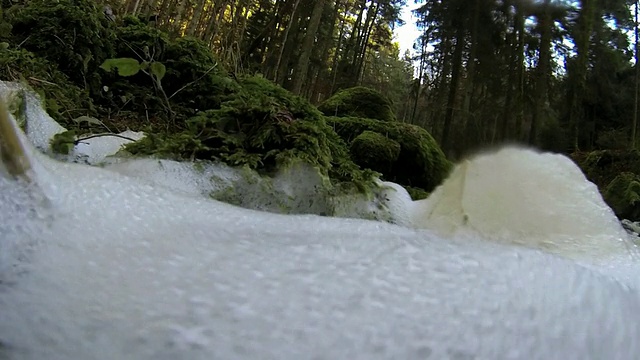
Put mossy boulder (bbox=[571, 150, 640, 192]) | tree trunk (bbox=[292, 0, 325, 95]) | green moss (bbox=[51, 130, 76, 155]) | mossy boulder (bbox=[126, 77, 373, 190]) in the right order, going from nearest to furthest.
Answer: green moss (bbox=[51, 130, 76, 155]) → mossy boulder (bbox=[126, 77, 373, 190]) → tree trunk (bbox=[292, 0, 325, 95]) → mossy boulder (bbox=[571, 150, 640, 192])

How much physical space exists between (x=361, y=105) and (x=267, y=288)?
4306 mm

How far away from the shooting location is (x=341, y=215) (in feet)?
5.50

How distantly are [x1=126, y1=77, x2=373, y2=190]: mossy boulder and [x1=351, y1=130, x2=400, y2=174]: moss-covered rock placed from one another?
73cm

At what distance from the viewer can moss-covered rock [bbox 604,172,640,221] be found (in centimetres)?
450

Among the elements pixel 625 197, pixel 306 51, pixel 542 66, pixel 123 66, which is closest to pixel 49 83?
pixel 123 66

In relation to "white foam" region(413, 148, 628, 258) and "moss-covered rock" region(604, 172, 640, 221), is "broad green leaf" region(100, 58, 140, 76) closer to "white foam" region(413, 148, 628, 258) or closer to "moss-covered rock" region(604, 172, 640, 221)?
"white foam" region(413, 148, 628, 258)

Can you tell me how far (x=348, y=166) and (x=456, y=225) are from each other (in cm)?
71

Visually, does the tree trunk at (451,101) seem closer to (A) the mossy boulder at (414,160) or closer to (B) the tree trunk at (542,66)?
(B) the tree trunk at (542,66)

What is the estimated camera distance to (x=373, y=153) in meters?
2.71

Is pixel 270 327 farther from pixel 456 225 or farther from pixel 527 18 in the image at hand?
pixel 527 18

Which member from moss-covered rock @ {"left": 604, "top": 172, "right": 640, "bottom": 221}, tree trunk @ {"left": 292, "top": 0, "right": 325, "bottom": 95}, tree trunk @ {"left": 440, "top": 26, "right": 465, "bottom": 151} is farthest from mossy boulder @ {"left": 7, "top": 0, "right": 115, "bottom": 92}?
tree trunk @ {"left": 440, "top": 26, "right": 465, "bottom": 151}

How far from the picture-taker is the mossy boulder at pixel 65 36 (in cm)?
214

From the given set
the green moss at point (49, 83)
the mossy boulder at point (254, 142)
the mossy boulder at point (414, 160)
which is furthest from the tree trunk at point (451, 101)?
the green moss at point (49, 83)

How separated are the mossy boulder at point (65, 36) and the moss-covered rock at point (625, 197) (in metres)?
4.76
